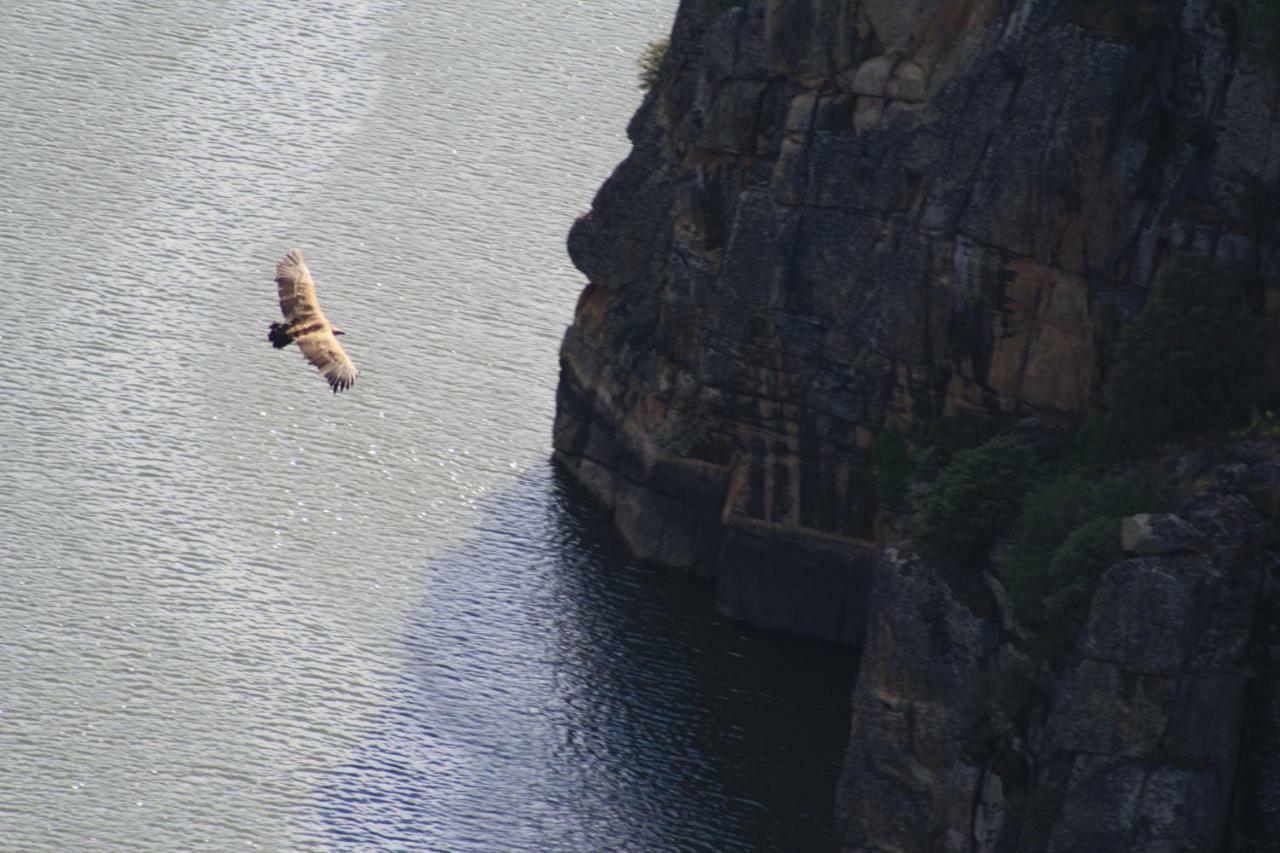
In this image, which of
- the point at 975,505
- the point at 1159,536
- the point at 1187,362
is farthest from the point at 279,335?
the point at 1187,362

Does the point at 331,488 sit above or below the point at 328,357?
below

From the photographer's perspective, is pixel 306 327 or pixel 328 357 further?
pixel 306 327

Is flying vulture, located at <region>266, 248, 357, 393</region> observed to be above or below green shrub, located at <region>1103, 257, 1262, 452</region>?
below

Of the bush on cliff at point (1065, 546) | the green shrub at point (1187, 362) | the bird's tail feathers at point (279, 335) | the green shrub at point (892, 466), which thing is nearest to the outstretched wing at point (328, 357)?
the bird's tail feathers at point (279, 335)

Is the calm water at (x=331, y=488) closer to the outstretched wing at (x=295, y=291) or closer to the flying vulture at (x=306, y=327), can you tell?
the flying vulture at (x=306, y=327)

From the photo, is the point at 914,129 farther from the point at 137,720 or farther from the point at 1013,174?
the point at 137,720

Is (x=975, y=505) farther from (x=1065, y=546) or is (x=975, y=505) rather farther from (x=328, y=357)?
(x=328, y=357)

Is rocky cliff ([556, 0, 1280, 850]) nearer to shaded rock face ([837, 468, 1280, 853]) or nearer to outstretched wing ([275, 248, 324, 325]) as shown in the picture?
shaded rock face ([837, 468, 1280, 853])

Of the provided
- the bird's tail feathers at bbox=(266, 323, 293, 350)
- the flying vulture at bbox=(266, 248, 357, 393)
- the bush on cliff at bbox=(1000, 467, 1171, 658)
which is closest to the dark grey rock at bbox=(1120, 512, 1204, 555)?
the bush on cliff at bbox=(1000, 467, 1171, 658)
